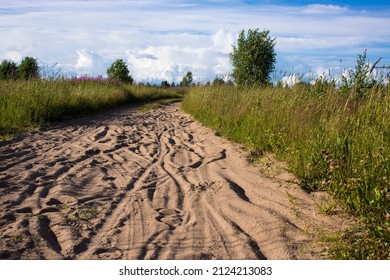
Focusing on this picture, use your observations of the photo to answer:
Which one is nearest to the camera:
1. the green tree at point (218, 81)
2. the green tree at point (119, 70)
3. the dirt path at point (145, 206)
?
the dirt path at point (145, 206)

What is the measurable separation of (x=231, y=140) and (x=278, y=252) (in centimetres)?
527

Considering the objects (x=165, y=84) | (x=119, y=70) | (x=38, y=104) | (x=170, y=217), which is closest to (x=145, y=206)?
(x=170, y=217)

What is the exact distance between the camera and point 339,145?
193 inches

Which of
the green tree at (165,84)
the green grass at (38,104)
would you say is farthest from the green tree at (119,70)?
the green grass at (38,104)

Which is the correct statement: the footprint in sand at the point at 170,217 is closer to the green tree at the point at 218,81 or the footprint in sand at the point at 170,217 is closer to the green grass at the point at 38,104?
the green grass at the point at 38,104

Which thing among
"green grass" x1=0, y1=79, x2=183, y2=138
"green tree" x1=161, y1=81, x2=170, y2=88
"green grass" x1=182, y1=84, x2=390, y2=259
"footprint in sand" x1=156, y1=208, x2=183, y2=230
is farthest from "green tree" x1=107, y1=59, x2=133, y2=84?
"footprint in sand" x1=156, y1=208, x2=183, y2=230

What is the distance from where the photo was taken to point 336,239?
3668 mm

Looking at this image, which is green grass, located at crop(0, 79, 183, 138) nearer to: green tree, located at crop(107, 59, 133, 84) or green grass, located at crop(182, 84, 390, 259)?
green grass, located at crop(182, 84, 390, 259)

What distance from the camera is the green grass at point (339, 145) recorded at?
371 centimetres

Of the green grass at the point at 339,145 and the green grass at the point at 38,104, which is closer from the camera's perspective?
the green grass at the point at 339,145

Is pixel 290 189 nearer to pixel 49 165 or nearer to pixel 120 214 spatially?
pixel 120 214

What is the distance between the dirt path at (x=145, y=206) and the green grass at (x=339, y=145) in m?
0.32

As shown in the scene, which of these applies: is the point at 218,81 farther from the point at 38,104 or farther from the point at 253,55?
A: the point at 253,55

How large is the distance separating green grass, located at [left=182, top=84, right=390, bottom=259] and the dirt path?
1.06ft
